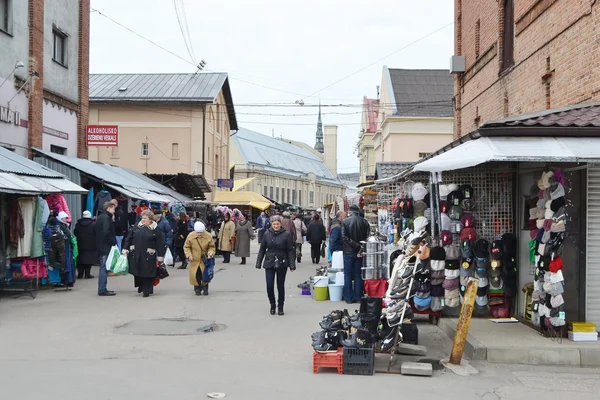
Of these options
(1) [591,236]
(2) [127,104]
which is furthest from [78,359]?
(2) [127,104]

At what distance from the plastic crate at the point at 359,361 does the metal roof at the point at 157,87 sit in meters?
34.0

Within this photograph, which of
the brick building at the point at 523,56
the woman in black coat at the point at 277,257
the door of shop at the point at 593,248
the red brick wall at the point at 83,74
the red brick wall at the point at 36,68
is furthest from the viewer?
the red brick wall at the point at 83,74

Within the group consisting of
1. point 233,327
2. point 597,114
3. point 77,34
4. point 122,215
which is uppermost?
point 77,34

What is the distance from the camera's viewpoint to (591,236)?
862cm

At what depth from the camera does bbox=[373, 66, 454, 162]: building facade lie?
41.2 metres

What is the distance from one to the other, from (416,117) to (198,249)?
29.7 m

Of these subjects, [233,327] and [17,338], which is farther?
[233,327]

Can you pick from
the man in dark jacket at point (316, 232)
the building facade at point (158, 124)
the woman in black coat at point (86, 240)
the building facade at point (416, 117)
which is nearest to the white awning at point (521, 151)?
the woman in black coat at point (86, 240)

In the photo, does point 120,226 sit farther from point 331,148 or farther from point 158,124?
point 331,148

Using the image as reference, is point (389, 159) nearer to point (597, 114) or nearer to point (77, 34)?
point (77, 34)

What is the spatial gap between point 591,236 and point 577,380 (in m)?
2.15

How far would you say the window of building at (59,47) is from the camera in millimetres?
20664

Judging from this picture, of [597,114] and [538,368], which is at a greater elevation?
[597,114]

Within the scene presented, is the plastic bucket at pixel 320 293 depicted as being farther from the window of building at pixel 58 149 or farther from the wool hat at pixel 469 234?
the window of building at pixel 58 149
